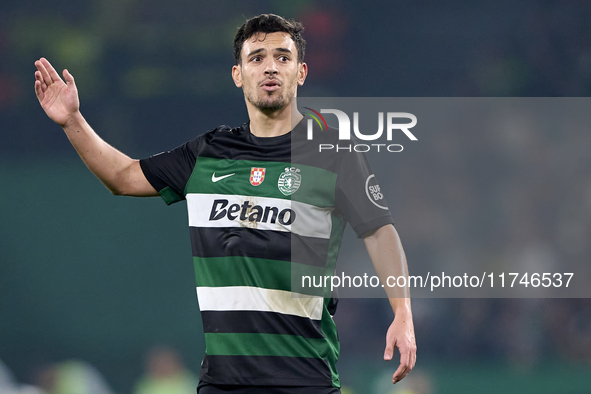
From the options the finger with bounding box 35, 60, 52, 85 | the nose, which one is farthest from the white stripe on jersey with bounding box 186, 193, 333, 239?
the finger with bounding box 35, 60, 52, 85

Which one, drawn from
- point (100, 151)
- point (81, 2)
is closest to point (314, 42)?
point (81, 2)

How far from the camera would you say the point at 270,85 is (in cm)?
231

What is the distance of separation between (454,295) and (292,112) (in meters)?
1.90

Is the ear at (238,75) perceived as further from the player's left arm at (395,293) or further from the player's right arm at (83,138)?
the player's left arm at (395,293)

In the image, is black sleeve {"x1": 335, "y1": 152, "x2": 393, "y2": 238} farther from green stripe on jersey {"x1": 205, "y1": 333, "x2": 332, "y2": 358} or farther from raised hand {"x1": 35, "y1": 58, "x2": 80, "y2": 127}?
raised hand {"x1": 35, "y1": 58, "x2": 80, "y2": 127}

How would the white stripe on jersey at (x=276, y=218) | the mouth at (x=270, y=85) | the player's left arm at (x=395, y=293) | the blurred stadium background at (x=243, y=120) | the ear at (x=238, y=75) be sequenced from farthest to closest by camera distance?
the blurred stadium background at (x=243, y=120), the ear at (x=238, y=75), the mouth at (x=270, y=85), the white stripe on jersey at (x=276, y=218), the player's left arm at (x=395, y=293)

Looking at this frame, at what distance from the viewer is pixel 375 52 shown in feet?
12.8

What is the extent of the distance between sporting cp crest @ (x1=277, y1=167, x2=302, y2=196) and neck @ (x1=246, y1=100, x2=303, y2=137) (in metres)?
0.17

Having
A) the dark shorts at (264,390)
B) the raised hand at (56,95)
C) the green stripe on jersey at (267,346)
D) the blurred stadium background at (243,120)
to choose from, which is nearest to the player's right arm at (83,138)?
the raised hand at (56,95)

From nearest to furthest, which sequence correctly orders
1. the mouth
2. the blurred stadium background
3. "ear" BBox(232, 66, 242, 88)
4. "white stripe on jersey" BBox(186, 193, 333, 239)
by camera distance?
"white stripe on jersey" BBox(186, 193, 333, 239), the mouth, "ear" BBox(232, 66, 242, 88), the blurred stadium background

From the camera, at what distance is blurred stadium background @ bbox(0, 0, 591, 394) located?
3520 mm

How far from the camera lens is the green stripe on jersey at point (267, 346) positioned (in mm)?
2100

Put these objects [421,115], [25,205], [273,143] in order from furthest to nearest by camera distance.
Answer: [25,205] → [421,115] → [273,143]

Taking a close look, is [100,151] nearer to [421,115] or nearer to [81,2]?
[421,115]
